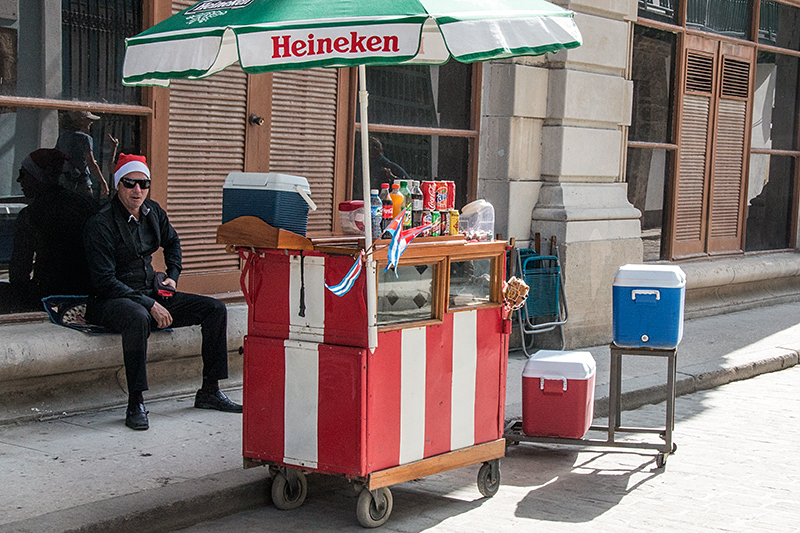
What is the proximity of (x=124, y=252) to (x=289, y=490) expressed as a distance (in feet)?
6.56

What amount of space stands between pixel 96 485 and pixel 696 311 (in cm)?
820

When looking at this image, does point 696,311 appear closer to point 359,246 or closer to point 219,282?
point 219,282

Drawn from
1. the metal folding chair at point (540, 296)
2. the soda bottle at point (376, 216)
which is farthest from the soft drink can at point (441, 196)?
the metal folding chair at point (540, 296)

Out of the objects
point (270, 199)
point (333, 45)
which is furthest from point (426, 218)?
point (333, 45)

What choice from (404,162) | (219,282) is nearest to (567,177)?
(404,162)

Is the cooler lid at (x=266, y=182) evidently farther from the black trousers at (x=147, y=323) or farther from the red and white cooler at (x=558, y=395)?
the red and white cooler at (x=558, y=395)

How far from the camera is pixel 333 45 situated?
4.15 meters

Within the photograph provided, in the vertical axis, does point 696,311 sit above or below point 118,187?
below

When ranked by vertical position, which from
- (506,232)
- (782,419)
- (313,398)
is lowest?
(782,419)

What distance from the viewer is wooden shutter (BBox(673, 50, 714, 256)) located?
37.2 feet

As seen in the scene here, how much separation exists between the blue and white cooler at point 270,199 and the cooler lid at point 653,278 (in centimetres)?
199

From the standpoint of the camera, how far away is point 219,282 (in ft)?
23.3

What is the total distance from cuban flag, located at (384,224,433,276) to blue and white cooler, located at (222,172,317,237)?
47 centimetres

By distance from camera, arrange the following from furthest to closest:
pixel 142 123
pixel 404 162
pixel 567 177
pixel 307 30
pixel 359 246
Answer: pixel 567 177
pixel 404 162
pixel 142 123
pixel 359 246
pixel 307 30
